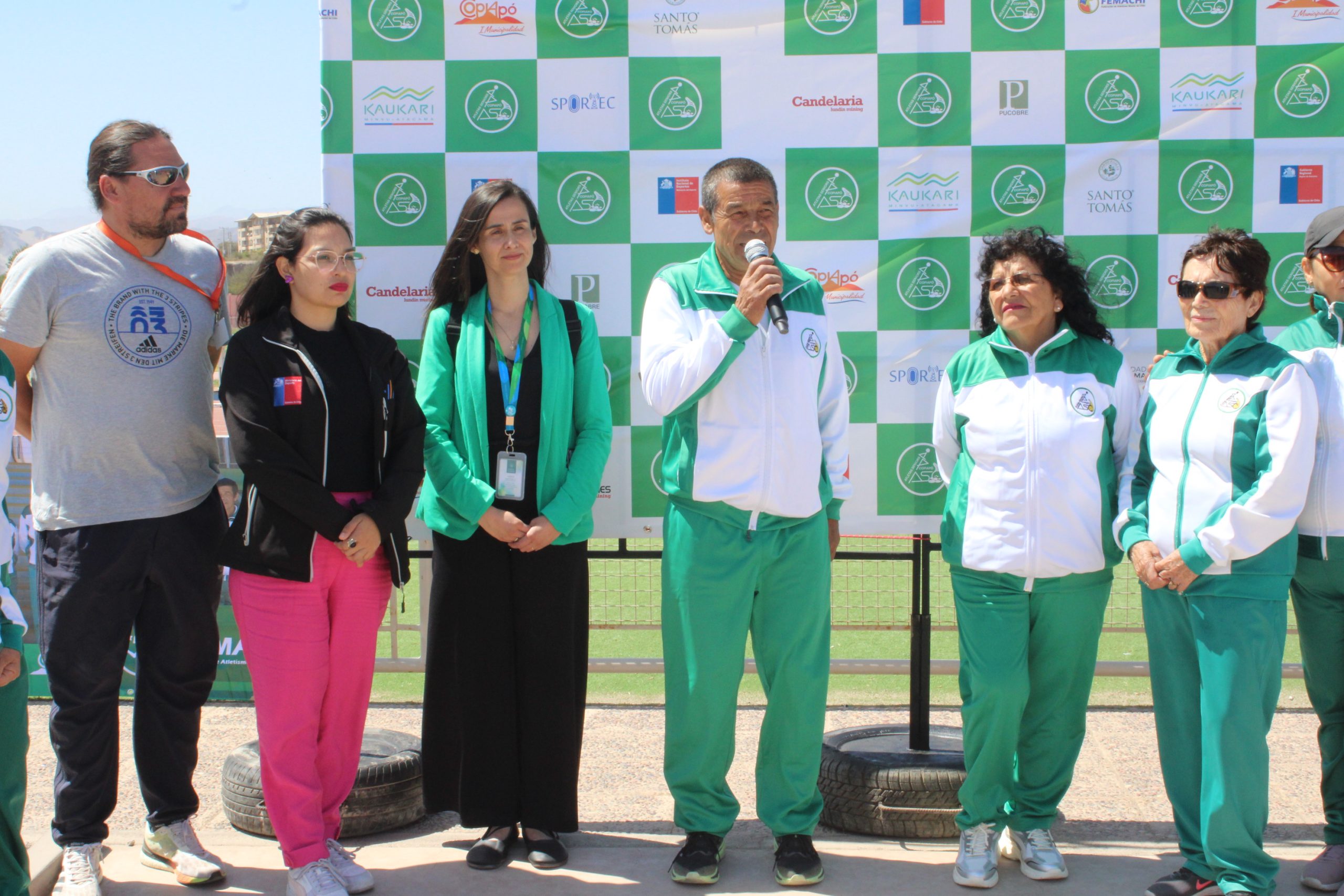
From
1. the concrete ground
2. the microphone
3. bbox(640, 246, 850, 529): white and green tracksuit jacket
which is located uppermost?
the microphone

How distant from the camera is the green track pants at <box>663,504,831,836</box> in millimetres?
3004

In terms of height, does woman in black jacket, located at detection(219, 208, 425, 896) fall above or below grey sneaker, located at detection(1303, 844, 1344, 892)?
above

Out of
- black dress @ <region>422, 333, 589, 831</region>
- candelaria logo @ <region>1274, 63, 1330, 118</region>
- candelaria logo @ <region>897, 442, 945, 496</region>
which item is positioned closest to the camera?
black dress @ <region>422, 333, 589, 831</region>

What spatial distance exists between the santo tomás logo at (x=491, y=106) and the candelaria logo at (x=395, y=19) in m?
0.29

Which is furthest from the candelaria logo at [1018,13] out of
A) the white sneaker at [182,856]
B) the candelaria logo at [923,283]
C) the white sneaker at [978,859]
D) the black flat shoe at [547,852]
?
the white sneaker at [182,856]

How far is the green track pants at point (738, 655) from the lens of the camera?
9.86 feet

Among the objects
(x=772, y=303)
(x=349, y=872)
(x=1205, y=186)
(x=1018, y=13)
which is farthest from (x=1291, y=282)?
(x=349, y=872)

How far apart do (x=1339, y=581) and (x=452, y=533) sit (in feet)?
7.98

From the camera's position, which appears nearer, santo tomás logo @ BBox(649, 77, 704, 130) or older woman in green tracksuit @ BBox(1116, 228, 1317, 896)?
older woman in green tracksuit @ BBox(1116, 228, 1317, 896)

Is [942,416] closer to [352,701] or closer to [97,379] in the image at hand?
[352,701]

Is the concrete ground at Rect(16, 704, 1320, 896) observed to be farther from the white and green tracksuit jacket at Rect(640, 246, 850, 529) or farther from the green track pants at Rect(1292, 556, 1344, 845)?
the white and green tracksuit jacket at Rect(640, 246, 850, 529)

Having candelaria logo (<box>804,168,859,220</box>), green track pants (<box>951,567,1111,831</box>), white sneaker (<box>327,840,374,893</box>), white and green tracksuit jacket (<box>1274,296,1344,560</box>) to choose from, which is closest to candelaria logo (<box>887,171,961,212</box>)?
candelaria logo (<box>804,168,859,220</box>)

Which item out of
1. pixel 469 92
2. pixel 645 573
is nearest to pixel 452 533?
pixel 469 92

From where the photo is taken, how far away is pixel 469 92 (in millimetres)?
3676
